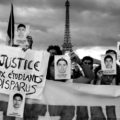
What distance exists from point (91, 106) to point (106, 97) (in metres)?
0.36

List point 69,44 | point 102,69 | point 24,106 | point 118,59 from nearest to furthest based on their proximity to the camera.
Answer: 1. point 24,106
2. point 102,69
3. point 118,59
4. point 69,44

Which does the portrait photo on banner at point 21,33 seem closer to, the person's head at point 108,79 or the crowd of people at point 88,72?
the crowd of people at point 88,72

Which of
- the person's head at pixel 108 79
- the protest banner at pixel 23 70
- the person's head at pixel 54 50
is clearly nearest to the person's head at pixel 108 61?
the person's head at pixel 108 79

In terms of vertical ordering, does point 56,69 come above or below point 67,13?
below

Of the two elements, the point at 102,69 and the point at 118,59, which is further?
the point at 118,59

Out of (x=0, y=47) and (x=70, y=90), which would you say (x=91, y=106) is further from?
(x=0, y=47)

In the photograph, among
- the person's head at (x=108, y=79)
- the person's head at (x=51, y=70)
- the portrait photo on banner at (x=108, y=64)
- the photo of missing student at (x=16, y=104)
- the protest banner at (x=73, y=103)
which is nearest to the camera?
the photo of missing student at (x=16, y=104)

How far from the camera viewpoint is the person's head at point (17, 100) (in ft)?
20.3

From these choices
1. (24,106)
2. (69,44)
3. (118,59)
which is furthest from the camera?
(69,44)

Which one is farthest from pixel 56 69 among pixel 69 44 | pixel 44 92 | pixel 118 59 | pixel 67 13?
pixel 67 13

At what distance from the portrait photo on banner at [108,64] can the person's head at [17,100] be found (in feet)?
5.30

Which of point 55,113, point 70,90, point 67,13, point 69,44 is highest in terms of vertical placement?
point 67,13

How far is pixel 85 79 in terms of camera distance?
22.0 ft

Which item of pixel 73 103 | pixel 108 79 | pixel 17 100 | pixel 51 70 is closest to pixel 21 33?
pixel 51 70
